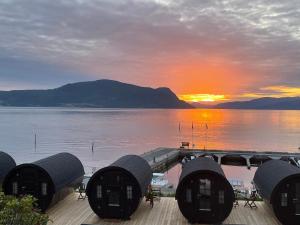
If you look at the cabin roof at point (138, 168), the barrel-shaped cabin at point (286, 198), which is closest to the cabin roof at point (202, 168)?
the cabin roof at point (138, 168)

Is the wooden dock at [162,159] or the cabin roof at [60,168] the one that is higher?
the cabin roof at [60,168]

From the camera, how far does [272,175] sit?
2884cm

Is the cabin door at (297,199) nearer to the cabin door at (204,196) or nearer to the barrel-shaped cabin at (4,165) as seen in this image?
the cabin door at (204,196)

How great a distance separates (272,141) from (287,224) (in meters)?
136

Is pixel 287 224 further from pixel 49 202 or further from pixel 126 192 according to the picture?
pixel 49 202

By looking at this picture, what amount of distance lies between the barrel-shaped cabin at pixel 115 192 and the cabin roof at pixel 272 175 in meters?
9.05

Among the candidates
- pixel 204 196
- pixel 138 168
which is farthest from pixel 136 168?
pixel 204 196

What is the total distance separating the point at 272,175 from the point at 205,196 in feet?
18.2

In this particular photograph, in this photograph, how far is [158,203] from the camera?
3206cm

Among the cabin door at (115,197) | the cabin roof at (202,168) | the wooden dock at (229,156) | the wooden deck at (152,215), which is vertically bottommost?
the wooden dock at (229,156)

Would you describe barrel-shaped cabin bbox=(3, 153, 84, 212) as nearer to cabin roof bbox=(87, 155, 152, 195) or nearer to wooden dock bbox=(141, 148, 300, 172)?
cabin roof bbox=(87, 155, 152, 195)

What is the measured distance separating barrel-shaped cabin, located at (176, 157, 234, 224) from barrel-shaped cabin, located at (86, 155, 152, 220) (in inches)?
128

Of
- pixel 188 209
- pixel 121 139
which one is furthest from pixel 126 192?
pixel 121 139

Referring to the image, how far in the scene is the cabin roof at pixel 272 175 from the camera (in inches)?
1056
